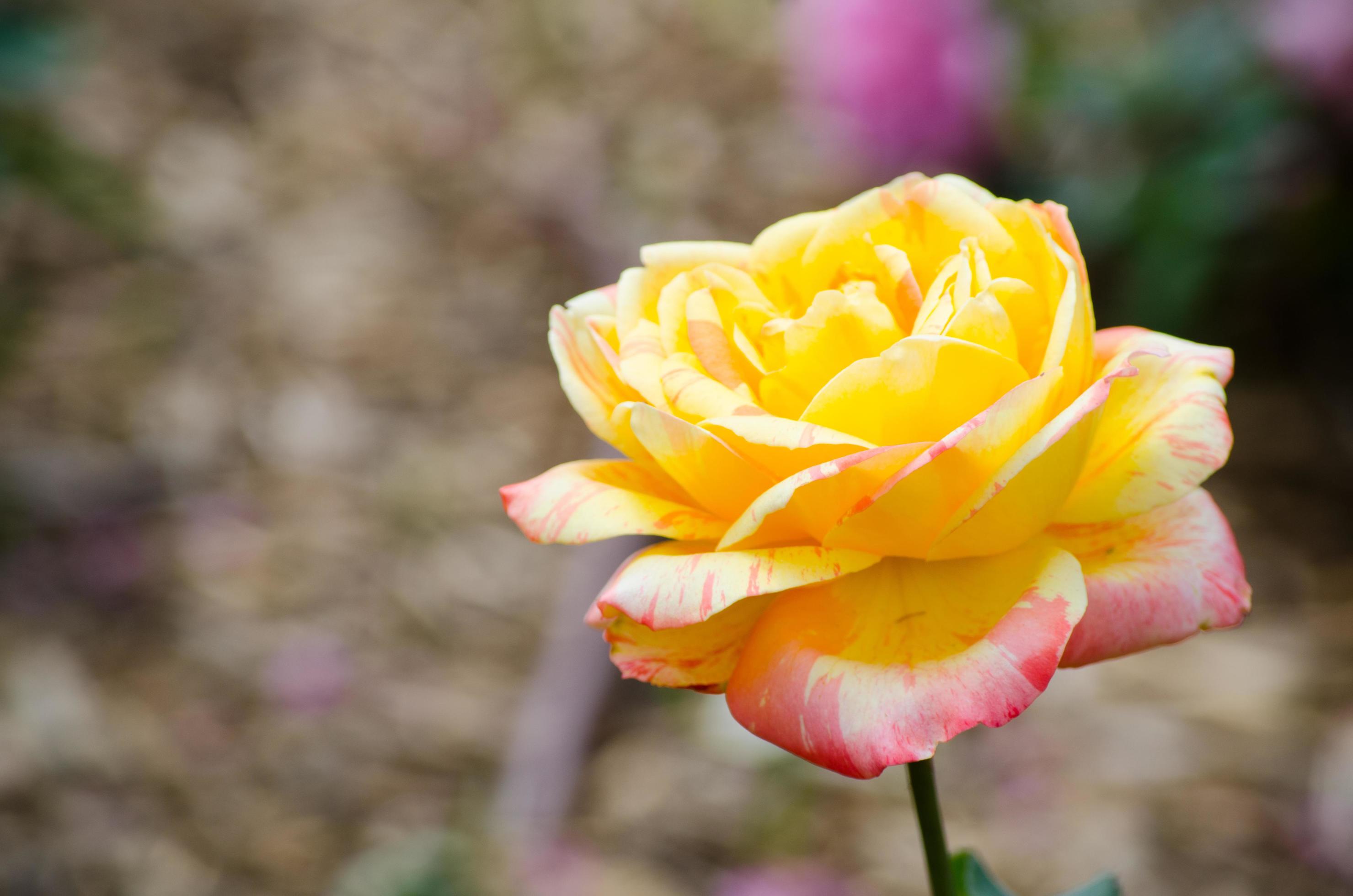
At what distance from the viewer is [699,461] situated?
439 millimetres

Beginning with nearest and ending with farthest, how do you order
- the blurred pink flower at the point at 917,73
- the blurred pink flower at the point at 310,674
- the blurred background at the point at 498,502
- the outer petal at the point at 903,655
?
the outer petal at the point at 903,655 → the blurred background at the point at 498,502 → the blurred pink flower at the point at 310,674 → the blurred pink flower at the point at 917,73

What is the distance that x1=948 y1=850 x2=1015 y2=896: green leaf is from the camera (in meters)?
0.56

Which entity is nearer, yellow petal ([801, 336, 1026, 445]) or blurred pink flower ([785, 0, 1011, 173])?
yellow petal ([801, 336, 1026, 445])

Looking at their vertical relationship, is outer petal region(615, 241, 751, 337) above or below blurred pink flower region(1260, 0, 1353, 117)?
below

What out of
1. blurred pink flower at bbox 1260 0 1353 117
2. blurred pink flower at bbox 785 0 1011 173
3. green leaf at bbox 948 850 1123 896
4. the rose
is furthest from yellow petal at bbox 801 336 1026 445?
blurred pink flower at bbox 785 0 1011 173

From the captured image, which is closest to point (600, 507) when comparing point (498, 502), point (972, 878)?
point (972, 878)

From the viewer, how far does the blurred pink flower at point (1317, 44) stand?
4.79 ft

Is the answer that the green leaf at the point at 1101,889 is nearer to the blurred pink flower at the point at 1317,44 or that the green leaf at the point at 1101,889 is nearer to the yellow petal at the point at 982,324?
the yellow petal at the point at 982,324

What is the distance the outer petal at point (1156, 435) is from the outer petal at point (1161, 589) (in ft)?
0.08

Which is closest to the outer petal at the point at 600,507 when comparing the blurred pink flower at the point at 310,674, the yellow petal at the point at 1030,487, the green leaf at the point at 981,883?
the yellow petal at the point at 1030,487

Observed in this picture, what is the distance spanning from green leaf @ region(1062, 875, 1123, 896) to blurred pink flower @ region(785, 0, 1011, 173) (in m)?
1.58

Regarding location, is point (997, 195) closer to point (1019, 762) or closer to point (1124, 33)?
point (1124, 33)

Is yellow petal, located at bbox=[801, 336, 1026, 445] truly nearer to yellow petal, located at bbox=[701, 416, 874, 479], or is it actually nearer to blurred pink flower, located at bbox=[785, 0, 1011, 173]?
yellow petal, located at bbox=[701, 416, 874, 479]

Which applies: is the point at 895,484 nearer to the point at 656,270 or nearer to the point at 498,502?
the point at 656,270
